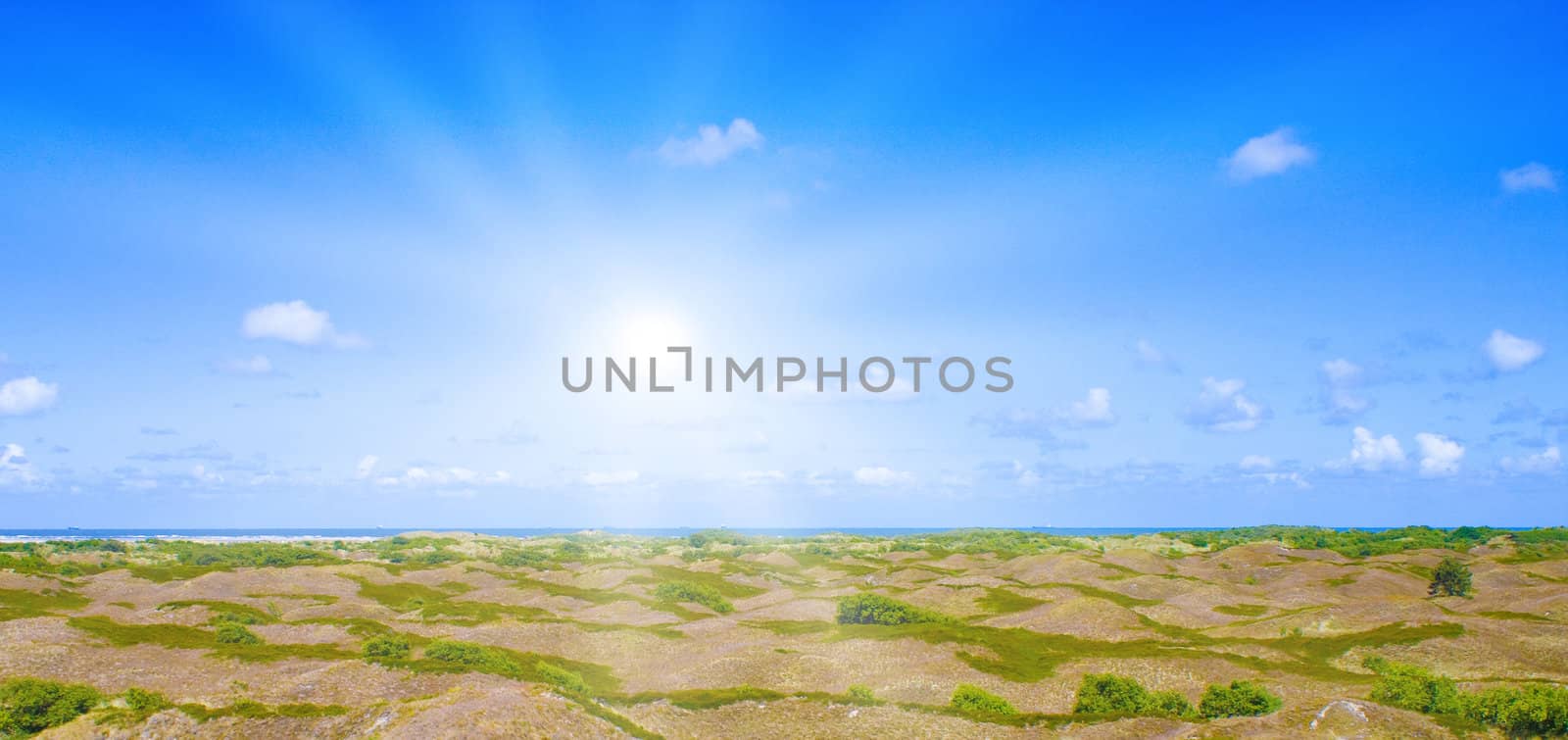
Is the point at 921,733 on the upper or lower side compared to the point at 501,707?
lower

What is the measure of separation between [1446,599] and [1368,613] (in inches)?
612

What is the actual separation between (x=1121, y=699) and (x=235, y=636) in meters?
40.5

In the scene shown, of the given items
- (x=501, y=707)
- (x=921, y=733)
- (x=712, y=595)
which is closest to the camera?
(x=501, y=707)

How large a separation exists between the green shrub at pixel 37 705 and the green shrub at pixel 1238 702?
3719 centimetres

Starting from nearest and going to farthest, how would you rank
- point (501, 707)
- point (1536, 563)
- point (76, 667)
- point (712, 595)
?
point (501, 707) < point (76, 667) < point (712, 595) < point (1536, 563)

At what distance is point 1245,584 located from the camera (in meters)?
72.9

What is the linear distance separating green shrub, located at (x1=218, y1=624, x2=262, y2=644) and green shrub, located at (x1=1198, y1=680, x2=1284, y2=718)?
4252 cm

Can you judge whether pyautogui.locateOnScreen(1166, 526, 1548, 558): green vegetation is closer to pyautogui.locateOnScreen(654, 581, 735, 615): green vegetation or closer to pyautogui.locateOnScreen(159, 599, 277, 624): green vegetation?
pyautogui.locateOnScreen(654, 581, 735, 615): green vegetation

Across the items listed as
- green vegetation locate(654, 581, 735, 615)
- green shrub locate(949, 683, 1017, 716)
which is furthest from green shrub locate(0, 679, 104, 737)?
green vegetation locate(654, 581, 735, 615)

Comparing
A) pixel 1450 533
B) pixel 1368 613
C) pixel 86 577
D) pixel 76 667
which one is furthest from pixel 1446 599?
pixel 86 577

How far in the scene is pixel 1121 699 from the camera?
94.9ft

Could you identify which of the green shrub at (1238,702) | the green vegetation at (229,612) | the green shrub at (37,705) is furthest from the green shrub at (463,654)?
the green shrub at (1238,702)

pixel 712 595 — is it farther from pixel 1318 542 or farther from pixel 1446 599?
pixel 1318 542

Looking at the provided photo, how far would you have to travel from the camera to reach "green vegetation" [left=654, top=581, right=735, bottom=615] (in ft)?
204
